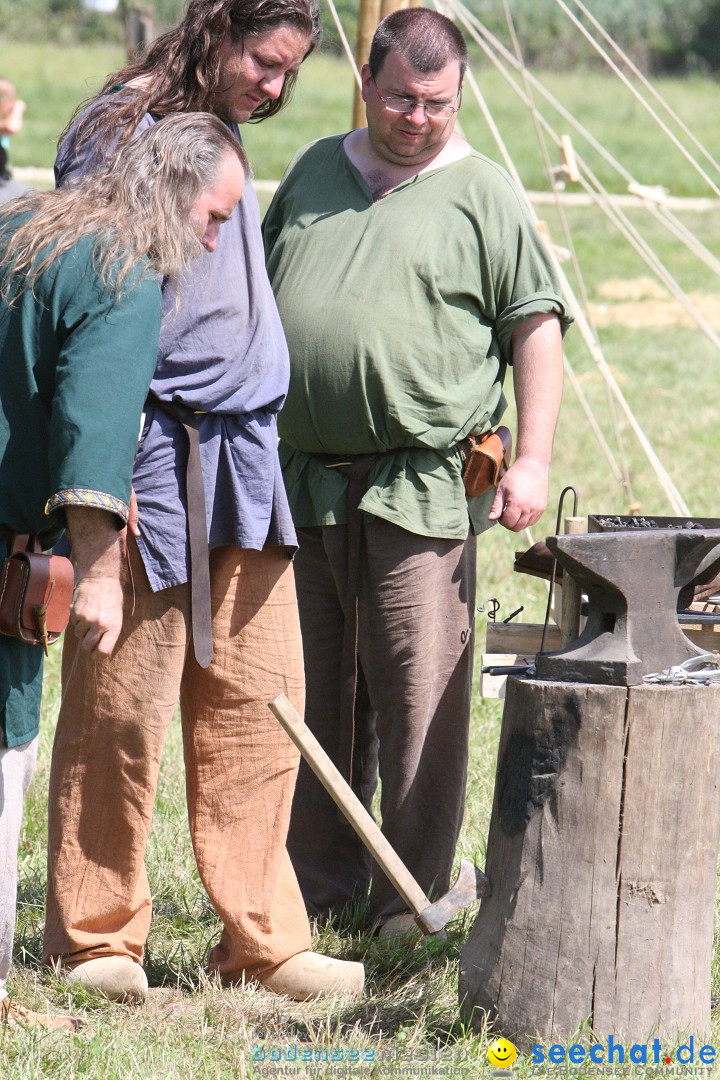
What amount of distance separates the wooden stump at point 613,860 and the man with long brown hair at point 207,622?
539 millimetres

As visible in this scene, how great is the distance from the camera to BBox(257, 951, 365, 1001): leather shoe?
9.11 feet

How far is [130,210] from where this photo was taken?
231 cm

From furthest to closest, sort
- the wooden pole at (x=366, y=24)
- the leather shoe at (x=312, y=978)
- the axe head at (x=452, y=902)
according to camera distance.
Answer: the wooden pole at (x=366, y=24), the leather shoe at (x=312, y=978), the axe head at (x=452, y=902)

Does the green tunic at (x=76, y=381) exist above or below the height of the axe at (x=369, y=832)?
above

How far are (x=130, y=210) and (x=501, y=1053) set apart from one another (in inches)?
66.6

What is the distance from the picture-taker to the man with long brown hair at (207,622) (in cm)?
251

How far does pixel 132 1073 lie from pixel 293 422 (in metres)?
1.42

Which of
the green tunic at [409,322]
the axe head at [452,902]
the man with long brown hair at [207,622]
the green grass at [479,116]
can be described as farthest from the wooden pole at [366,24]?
the green grass at [479,116]

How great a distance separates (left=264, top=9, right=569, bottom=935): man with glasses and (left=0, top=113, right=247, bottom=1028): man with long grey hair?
2.02 ft

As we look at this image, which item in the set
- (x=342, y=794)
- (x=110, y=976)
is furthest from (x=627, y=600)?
(x=110, y=976)

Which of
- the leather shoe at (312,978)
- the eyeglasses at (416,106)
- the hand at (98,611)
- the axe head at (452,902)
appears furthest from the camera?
the eyeglasses at (416,106)

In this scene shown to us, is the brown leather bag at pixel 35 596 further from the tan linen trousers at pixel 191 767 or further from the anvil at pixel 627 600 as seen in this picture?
the anvil at pixel 627 600

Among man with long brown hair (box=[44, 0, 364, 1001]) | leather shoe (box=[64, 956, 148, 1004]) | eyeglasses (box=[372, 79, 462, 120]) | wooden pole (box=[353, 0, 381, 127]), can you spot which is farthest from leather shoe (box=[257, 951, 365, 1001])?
wooden pole (box=[353, 0, 381, 127])

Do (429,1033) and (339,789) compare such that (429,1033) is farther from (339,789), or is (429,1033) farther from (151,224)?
(151,224)
